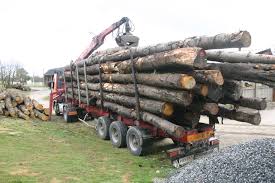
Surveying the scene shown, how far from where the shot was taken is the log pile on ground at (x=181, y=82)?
347 inches

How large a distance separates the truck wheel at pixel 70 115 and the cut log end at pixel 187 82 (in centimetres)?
1001

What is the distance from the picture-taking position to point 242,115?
10477mm

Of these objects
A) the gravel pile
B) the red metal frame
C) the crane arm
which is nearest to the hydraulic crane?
the crane arm

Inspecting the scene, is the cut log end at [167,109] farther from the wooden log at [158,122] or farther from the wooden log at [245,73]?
the wooden log at [245,73]

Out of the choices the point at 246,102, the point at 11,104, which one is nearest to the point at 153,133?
the point at 246,102

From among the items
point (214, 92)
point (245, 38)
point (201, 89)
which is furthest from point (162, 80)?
point (245, 38)

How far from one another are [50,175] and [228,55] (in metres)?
5.38

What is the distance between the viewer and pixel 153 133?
1085 centimetres

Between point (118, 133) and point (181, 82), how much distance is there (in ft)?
13.2

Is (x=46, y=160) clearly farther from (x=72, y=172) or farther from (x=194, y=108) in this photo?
(x=194, y=108)

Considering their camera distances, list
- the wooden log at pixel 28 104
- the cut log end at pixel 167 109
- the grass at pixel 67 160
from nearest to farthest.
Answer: the grass at pixel 67 160 → the cut log end at pixel 167 109 → the wooden log at pixel 28 104

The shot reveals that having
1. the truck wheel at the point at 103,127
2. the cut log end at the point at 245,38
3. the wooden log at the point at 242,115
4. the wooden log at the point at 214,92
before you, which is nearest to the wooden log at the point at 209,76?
the wooden log at the point at 214,92

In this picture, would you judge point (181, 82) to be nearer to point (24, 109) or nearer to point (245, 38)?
point (245, 38)

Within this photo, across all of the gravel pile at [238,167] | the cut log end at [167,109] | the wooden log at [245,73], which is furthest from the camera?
the cut log end at [167,109]
